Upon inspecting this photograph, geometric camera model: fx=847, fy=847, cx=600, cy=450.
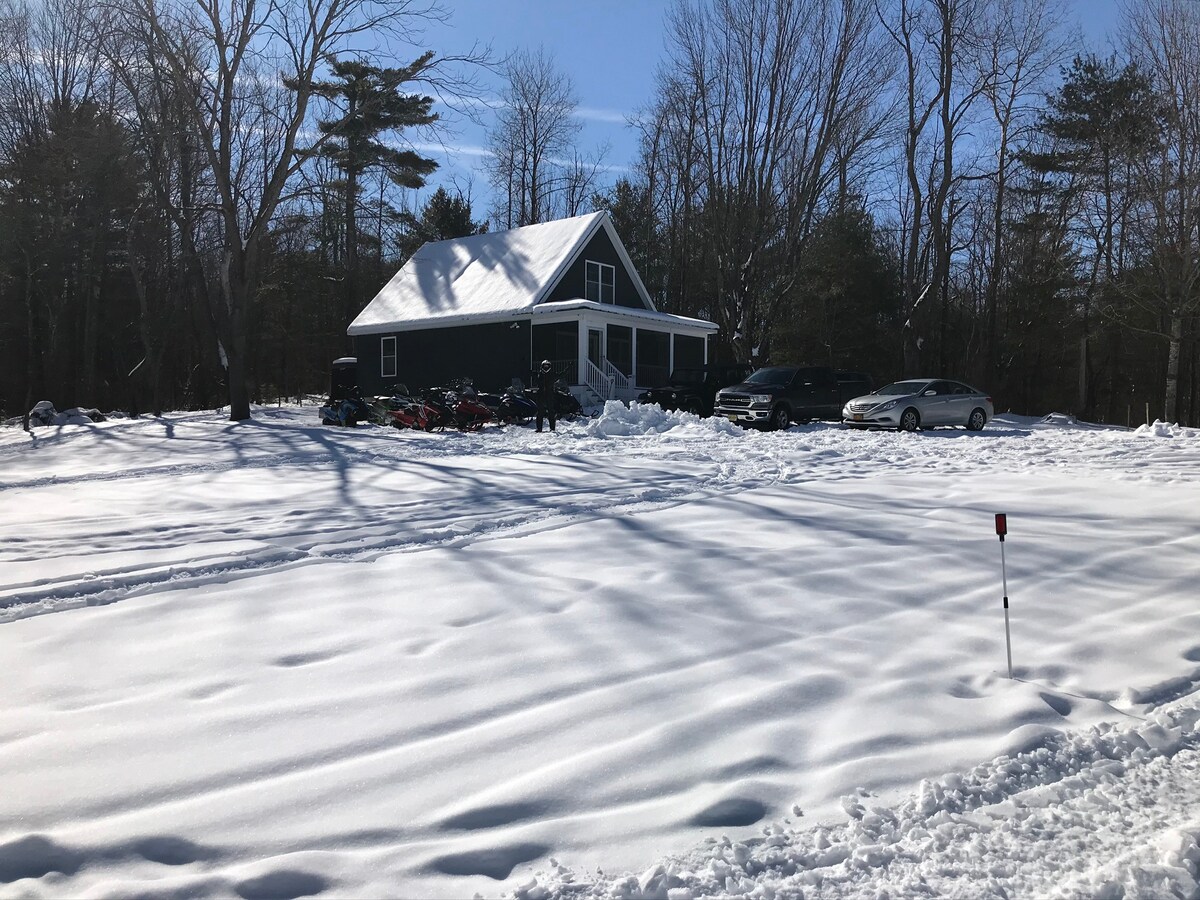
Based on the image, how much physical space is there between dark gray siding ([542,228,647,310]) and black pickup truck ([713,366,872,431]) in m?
9.05

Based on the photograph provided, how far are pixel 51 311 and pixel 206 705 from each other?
35681 millimetres

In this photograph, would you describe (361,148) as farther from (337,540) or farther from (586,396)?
(337,540)

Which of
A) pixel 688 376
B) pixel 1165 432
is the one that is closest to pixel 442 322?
pixel 688 376

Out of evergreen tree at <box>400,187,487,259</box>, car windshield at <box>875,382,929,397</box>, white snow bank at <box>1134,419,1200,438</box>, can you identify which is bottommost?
white snow bank at <box>1134,419,1200,438</box>

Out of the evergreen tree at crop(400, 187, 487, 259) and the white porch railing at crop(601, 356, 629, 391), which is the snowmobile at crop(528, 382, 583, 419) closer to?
the white porch railing at crop(601, 356, 629, 391)

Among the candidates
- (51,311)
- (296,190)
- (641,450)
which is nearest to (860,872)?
(641,450)

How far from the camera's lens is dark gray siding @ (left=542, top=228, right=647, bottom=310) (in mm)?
28781

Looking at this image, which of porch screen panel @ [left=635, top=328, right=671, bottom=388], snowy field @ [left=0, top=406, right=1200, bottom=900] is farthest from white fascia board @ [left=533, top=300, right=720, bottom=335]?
snowy field @ [left=0, top=406, right=1200, bottom=900]

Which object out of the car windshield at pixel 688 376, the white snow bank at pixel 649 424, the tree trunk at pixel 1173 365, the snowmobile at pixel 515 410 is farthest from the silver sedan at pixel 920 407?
the snowmobile at pixel 515 410

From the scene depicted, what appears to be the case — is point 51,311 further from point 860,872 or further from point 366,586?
point 860,872

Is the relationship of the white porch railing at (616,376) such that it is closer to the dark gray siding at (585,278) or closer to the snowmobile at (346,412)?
the dark gray siding at (585,278)

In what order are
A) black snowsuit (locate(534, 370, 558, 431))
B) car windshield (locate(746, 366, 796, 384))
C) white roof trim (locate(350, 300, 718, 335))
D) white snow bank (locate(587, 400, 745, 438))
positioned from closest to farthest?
white snow bank (locate(587, 400, 745, 438)), black snowsuit (locate(534, 370, 558, 431)), car windshield (locate(746, 366, 796, 384)), white roof trim (locate(350, 300, 718, 335))

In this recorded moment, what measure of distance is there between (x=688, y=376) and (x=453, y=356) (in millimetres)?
9459

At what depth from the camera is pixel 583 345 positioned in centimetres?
2586
